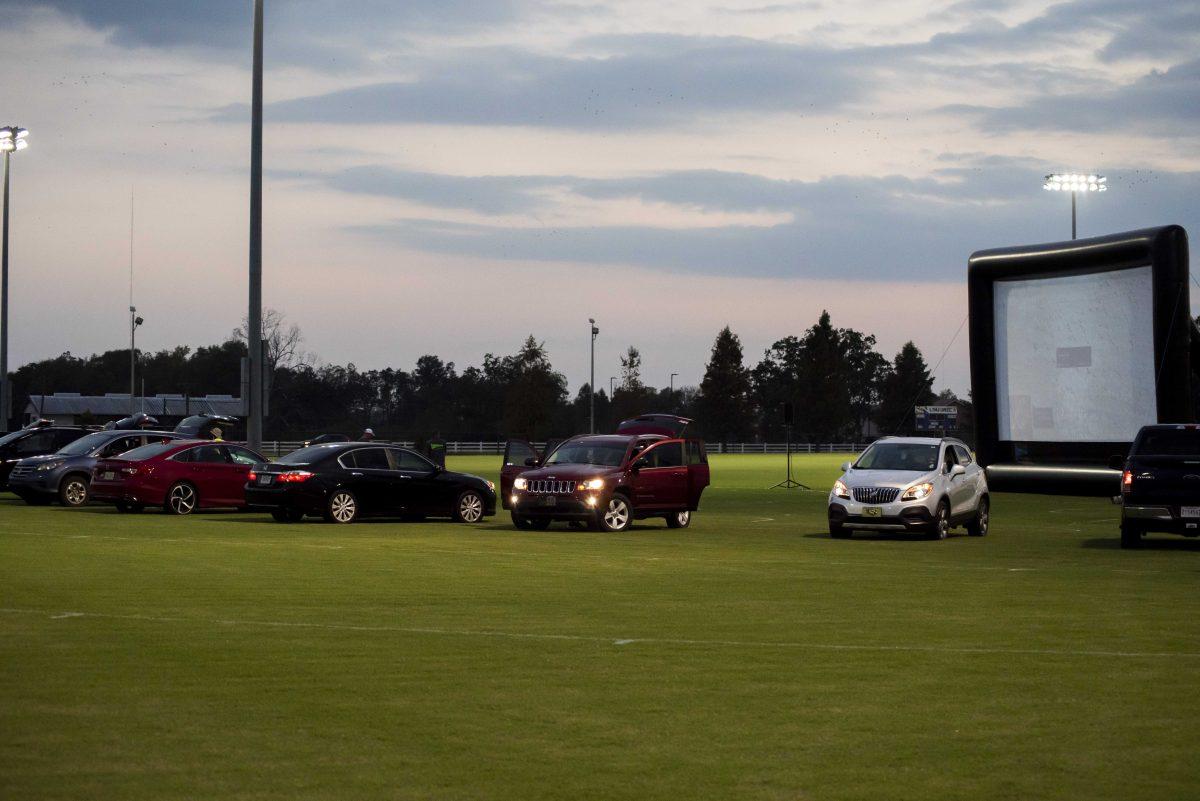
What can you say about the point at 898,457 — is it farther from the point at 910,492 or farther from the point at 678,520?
the point at 678,520

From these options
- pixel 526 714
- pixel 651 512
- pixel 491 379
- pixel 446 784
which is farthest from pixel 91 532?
pixel 491 379

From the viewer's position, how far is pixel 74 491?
33562 millimetres

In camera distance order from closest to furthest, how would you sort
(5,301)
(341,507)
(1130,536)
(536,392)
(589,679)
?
(589,679), (1130,536), (341,507), (5,301), (536,392)

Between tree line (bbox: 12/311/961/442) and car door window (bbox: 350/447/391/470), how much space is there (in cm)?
9352

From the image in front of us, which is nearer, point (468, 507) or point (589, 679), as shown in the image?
point (589, 679)

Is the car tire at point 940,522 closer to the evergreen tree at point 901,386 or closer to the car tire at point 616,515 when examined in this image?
the car tire at point 616,515

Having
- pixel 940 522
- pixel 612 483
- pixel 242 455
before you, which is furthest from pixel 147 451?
pixel 940 522

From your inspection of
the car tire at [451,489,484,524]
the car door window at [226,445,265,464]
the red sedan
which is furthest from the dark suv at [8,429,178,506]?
the car tire at [451,489,484,524]

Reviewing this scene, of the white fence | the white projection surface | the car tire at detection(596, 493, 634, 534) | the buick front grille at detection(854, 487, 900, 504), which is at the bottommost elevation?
the car tire at detection(596, 493, 634, 534)

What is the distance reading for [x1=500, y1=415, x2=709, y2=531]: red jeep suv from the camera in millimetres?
26969

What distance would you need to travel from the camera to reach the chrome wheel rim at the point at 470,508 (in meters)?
30.1

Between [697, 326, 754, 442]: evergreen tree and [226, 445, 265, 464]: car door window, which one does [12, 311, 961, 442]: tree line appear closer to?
[697, 326, 754, 442]: evergreen tree

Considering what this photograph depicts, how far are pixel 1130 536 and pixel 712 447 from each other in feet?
364

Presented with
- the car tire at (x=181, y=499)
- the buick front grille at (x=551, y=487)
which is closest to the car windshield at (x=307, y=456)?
the car tire at (x=181, y=499)
